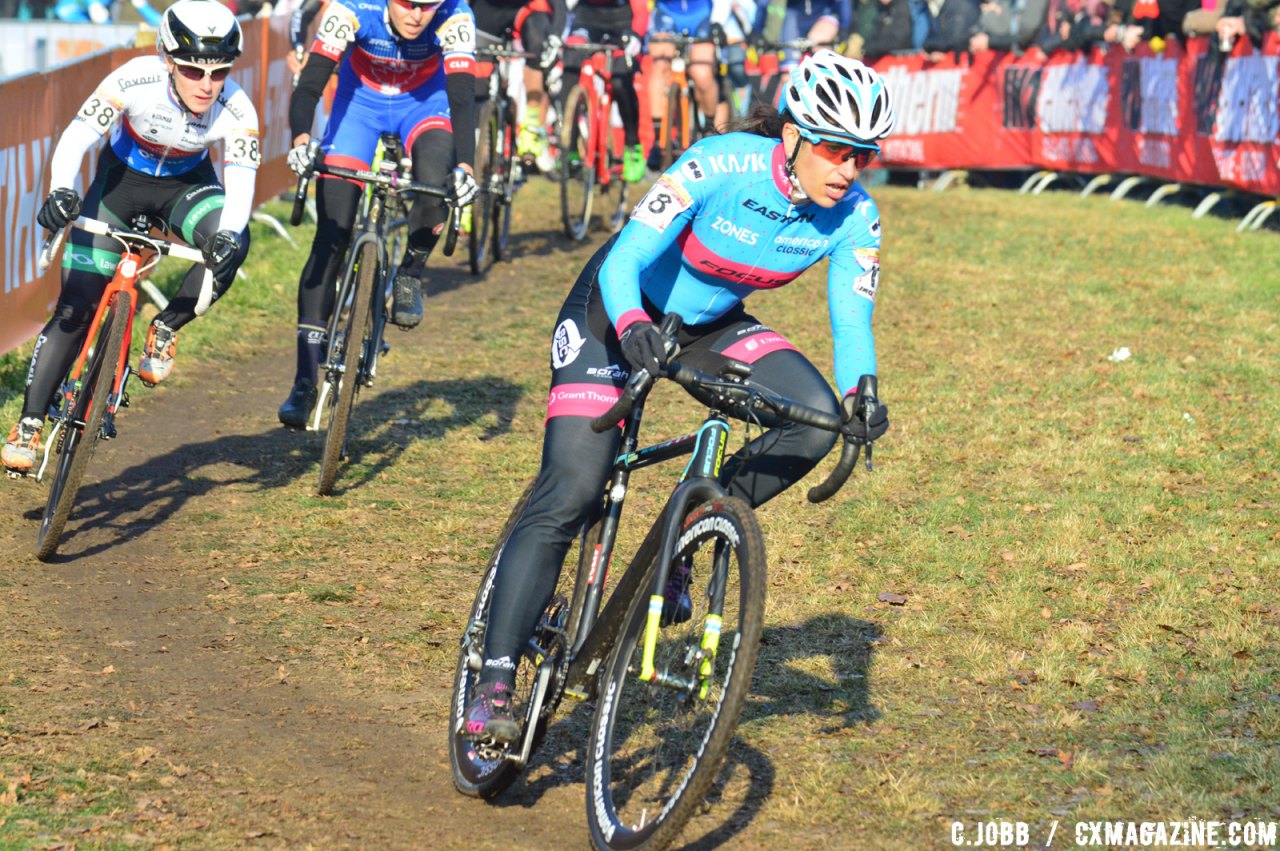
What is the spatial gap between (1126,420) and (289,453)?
5.44 meters

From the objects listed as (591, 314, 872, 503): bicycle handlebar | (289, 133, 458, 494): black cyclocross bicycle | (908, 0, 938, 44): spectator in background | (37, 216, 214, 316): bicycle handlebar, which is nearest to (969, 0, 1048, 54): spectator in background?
(908, 0, 938, 44): spectator in background

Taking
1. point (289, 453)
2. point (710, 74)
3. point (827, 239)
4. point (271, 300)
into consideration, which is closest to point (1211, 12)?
point (710, 74)

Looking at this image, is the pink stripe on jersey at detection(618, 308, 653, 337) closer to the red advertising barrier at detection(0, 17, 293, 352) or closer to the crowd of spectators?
the red advertising barrier at detection(0, 17, 293, 352)

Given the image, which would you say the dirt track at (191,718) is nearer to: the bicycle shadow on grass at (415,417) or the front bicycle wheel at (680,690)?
the front bicycle wheel at (680,690)

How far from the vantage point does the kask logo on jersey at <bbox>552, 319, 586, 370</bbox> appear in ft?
18.5

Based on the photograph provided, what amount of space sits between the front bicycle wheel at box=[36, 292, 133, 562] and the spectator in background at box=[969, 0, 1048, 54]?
1814 cm

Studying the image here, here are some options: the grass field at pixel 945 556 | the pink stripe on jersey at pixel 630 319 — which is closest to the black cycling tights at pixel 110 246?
A: the grass field at pixel 945 556

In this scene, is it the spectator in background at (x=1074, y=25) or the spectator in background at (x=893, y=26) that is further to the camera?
the spectator in background at (x=893, y=26)

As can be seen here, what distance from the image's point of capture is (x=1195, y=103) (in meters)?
19.5

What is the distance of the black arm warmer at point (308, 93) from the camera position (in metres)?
9.16

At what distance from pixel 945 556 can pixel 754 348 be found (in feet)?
10.4

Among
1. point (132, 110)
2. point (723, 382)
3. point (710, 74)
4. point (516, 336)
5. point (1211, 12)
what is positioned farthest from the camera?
point (710, 74)

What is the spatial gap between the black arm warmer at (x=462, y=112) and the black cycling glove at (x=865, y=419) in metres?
4.83

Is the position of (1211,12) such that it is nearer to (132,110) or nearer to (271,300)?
(271,300)
